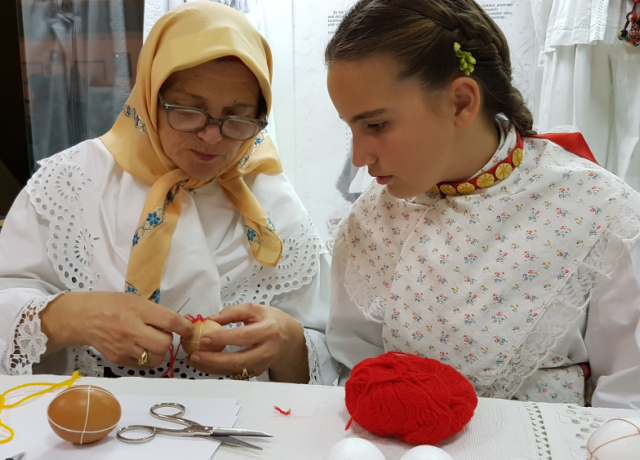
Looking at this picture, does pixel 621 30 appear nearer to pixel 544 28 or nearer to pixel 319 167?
pixel 544 28

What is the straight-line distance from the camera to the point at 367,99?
1.01 metres

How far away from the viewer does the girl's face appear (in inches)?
39.9

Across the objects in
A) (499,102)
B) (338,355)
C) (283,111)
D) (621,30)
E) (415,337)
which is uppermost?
(621,30)

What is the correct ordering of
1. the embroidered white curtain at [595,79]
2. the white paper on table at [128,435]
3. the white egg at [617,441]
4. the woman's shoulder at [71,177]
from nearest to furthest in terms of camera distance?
the white egg at [617,441] → the white paper on table at [128,435] → the woman's shoulder at [71,177] → the embroidered white curtain at [595,79]

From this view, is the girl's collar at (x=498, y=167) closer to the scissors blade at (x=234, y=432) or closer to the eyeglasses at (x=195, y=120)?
the eyeglasses at (x=195, y=120)

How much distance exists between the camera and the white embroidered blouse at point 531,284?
1.02 metres

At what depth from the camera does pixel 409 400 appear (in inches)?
30.1

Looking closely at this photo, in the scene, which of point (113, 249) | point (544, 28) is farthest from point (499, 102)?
point (544, 28)

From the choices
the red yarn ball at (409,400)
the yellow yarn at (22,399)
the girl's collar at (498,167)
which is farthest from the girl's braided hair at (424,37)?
the yellow yarn at (22,399)

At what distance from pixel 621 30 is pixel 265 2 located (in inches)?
60.1

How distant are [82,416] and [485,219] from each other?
82cm

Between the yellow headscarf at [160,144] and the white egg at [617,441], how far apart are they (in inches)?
36.8

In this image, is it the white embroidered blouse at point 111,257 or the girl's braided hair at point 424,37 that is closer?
the girl's braided hair at point 424,37

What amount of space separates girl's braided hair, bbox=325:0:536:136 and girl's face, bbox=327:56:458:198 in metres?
0.03
